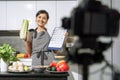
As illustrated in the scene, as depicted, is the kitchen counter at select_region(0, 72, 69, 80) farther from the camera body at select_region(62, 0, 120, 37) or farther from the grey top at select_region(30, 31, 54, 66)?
the camera body at select_region(62, 0, 120, 37)

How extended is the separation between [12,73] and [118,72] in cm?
113

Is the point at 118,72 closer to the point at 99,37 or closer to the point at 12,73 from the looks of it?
the point at 99,37

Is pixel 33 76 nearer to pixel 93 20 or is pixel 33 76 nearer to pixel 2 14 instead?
pixel 93 20

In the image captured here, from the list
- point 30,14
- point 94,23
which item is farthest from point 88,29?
point 30,14

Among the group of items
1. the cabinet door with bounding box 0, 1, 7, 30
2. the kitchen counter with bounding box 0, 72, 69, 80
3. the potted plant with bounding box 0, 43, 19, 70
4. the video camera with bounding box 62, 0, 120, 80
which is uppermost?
the cabinet door with bounding box 0, 1, 7, 30

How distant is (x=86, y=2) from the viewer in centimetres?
17

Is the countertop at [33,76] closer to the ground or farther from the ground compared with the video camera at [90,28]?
closer to the ground

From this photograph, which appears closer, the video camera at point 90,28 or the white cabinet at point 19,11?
the video camera at point 90,28

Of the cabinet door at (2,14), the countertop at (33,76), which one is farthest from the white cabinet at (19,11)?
the countertop at (33,76)

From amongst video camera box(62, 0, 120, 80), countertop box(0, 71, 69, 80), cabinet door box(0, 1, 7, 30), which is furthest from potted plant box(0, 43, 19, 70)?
cabinet door box(0, 1, 7, 30)

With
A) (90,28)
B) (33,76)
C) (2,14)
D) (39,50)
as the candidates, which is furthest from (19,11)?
(90,28)

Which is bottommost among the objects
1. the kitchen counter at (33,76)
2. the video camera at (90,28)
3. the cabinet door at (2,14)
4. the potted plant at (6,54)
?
the kitchen counter at (33,76)

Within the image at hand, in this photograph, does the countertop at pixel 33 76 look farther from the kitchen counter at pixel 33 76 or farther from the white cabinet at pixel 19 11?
the white cabinet at pixel 19 11

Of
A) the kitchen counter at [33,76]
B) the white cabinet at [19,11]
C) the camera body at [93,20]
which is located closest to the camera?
the camera body at [93,20]
